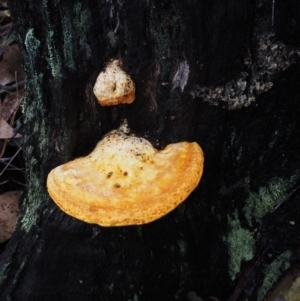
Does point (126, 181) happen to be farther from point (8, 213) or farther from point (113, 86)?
point (8, 213)

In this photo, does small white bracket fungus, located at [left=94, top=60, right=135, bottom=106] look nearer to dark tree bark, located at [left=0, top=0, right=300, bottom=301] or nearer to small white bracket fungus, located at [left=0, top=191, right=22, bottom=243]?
dark tree bark, located at [left=0, top=0, right=300, bottom=301]

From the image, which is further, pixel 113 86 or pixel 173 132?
pixel 173 132

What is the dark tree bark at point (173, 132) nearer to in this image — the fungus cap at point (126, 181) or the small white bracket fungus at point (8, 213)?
the fungus cap at point (126, 181)

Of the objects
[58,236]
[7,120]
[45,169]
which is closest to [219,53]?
[45,169]

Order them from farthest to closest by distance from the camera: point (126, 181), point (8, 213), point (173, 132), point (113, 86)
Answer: point (8, 213) < point (173, 132) < point (113, 86) < point (126, 181)

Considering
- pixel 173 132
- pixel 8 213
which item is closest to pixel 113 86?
pixel 173 132

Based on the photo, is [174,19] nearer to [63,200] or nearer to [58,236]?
[63,200]

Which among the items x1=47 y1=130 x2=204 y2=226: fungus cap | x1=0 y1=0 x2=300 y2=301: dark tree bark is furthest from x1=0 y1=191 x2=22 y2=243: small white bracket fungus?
x1=47 y1=130 x2=204 y2=226: fungus cap
